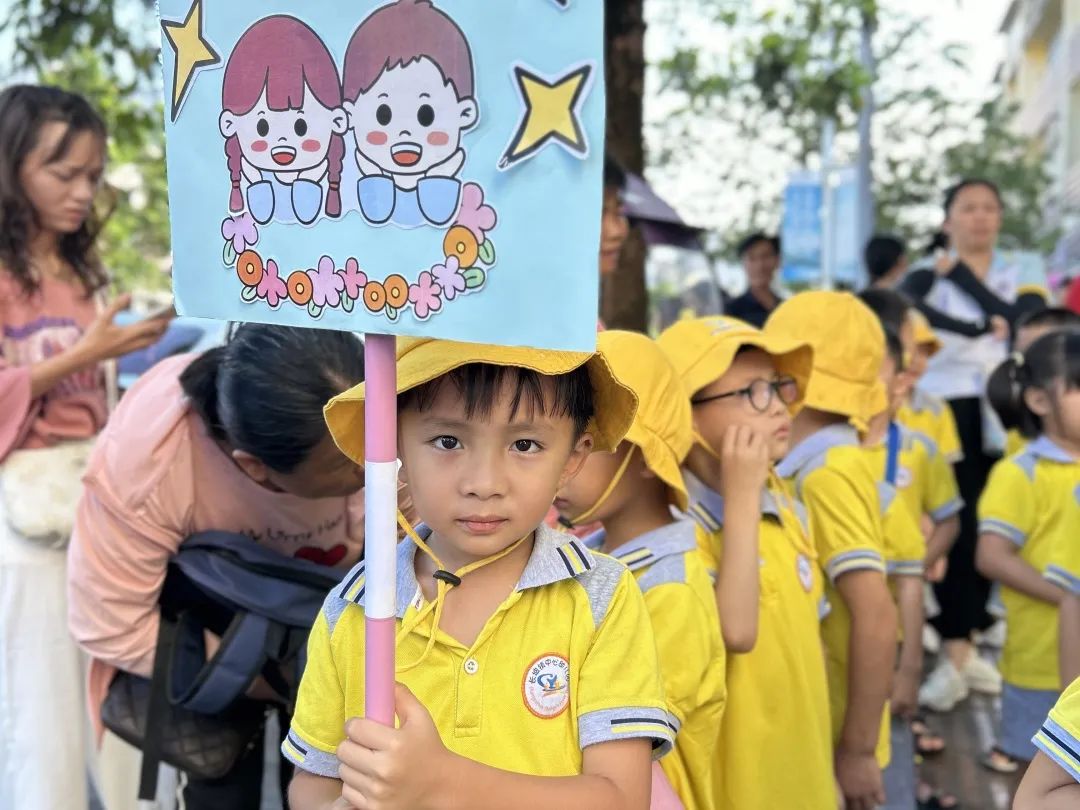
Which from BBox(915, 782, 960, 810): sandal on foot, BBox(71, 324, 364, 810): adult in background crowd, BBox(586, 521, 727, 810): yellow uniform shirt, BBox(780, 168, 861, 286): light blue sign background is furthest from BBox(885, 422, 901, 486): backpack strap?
BBox(780, 168, 861, 286): light blue sign background

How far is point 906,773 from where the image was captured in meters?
3.36

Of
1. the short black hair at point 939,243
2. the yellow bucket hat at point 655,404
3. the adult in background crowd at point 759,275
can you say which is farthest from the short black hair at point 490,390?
the adult in background crowd at point 759,275

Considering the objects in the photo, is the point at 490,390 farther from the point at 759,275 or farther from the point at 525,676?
the point at 759,275

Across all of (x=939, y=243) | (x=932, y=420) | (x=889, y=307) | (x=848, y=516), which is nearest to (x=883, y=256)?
(x=939, y=243)

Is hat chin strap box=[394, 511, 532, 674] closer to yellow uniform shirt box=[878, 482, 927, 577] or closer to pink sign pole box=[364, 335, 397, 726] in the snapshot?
pink sign pole box=[364, 335, 397, 726]

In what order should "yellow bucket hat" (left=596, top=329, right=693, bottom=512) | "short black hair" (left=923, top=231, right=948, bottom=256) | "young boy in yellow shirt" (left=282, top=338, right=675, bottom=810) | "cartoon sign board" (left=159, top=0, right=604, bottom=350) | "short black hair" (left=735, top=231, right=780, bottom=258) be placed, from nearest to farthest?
"cartoon sign board" (left=159, top=0, right=604, bottom=350), "young boy in yellow shirt" (left=282, top=338, right=675, bottom=810), "yellow bucket hat" (left=596, top=329, right=693, bottom=512), "short black hair" (left=923, top=231, right=948, bottom=256), "short black hair" (left=735, top=231, right=780, bottom=258)

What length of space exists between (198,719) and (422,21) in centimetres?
164

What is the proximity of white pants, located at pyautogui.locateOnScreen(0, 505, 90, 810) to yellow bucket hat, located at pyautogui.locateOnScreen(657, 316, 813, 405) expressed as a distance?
5.23ft

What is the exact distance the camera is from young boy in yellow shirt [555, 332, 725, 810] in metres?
1.89

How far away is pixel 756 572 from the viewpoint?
211 cm

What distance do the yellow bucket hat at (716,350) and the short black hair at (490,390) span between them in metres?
0.75

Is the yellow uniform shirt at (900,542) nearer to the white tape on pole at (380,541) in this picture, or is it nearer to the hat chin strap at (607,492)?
the hat chin strap at (607,492)

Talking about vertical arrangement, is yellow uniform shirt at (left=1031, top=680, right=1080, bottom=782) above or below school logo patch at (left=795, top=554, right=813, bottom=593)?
above

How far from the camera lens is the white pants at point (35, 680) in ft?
9.09
